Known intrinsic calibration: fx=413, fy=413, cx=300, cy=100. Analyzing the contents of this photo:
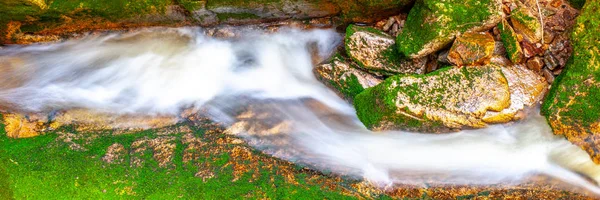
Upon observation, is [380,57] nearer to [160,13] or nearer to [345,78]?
[345,78]

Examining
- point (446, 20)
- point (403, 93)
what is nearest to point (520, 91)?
point (446, 20)

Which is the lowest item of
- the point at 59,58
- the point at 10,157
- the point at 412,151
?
the point at 412,151

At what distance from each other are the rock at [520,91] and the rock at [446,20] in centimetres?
67

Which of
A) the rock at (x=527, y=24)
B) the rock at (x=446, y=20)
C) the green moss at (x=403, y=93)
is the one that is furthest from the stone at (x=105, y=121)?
the rock at (x=527, y=24)

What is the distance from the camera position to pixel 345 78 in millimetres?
5551

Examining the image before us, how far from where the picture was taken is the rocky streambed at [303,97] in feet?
15.1

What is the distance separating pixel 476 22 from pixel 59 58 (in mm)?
5762

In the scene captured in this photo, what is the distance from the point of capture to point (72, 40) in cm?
609

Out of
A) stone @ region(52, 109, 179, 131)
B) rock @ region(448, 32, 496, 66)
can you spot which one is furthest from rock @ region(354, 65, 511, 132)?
stone @ region(52, 109, 179, 131)

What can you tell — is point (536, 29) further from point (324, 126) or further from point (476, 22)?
point (324, 126)

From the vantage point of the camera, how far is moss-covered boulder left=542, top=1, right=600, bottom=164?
459cm

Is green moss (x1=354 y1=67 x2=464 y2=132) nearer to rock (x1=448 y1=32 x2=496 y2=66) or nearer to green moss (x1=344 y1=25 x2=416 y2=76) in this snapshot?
rock (x1=448 y1=32 x2=496 y2=66)

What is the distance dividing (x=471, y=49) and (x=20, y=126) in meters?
5.54

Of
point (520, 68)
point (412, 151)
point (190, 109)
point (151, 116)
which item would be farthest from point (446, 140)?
point (151, 116)
